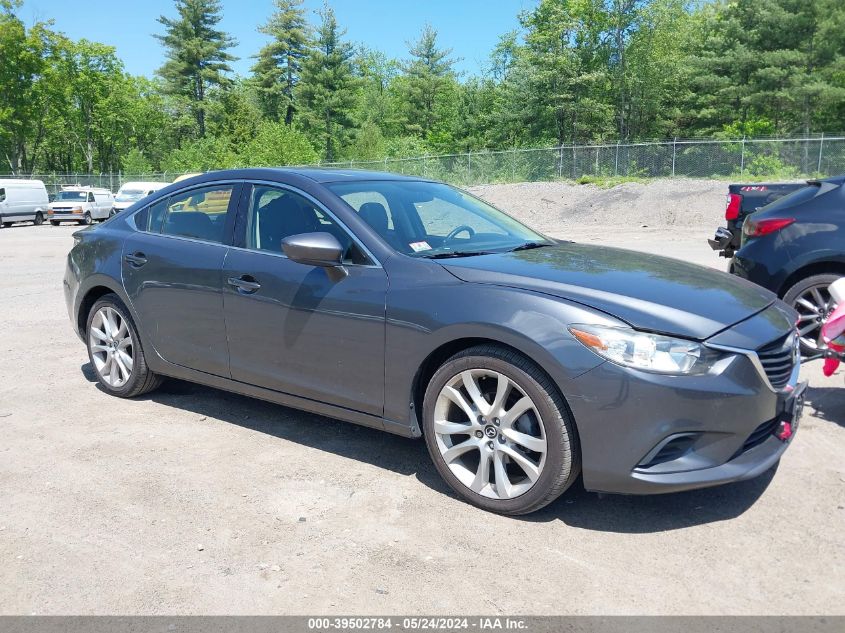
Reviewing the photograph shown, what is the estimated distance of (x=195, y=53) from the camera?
65.8 meters

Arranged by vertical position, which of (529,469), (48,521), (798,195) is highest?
(798,195)

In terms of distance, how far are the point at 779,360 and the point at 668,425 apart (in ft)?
2.49

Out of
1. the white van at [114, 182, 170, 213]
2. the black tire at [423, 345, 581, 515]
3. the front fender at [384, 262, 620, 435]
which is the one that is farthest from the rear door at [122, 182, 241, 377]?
the white van at [114, 182, 170, 213]

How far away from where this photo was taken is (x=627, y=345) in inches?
126

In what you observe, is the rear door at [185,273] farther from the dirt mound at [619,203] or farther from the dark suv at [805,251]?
the dirt mound at [619,203]

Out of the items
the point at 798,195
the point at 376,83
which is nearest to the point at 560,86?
the point at 376,83

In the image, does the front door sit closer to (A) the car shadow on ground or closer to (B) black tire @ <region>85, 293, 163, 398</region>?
(A) the car shadow on ground

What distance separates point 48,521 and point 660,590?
279 cm

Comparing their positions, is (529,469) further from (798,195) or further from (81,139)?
(81,139)

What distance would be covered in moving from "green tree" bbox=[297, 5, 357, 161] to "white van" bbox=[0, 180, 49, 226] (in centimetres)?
3064

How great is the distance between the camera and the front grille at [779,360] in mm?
3388

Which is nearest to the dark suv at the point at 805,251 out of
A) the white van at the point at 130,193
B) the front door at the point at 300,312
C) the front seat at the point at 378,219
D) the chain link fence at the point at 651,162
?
the front seat at the point at 378,219

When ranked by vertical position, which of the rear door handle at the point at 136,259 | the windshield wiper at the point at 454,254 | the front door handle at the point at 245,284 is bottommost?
the front door handle at the point at 245,284

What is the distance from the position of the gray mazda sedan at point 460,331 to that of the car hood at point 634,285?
13mm
